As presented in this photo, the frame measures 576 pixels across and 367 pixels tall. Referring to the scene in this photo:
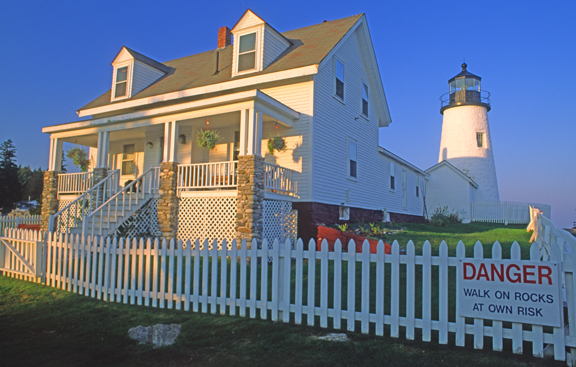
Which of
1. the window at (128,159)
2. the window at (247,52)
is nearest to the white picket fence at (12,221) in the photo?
the window at (128,159)

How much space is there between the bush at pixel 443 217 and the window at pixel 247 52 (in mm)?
13729

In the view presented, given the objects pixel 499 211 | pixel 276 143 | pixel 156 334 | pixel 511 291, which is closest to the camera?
pixel 511 291

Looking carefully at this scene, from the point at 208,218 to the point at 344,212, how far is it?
5.66m

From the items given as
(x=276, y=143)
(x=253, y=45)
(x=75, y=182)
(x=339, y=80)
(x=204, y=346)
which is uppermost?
(x=253, y=45)

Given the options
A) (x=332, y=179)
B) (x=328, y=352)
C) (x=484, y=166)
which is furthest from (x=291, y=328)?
(x=484, y=166)

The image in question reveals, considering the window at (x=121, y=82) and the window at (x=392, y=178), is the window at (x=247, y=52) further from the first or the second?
the window at (x=392, y=178)

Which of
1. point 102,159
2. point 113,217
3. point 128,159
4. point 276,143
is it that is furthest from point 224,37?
point 113,217

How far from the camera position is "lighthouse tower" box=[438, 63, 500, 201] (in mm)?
31531

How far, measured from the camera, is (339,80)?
607 inches

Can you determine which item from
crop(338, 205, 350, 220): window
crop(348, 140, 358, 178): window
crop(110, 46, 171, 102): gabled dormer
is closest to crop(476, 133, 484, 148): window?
crop(348, 140, 358, 178): window

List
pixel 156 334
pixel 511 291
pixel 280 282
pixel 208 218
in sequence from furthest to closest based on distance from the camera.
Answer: pixel 208 218
pixel 280 282
pixel 156 334
pixel 511 291

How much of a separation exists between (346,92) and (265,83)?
363 centimetres

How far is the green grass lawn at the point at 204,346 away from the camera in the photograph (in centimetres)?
420

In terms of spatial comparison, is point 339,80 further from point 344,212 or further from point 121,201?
point 121,201
